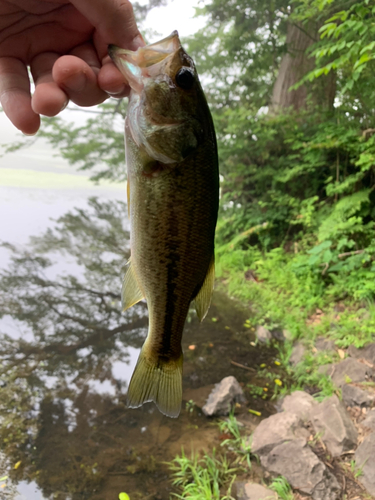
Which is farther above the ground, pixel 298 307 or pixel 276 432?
pixel 298 307

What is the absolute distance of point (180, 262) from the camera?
1.19 meters

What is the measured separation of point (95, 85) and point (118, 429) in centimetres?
313

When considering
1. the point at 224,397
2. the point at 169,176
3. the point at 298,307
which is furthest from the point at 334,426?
the point at 169,176

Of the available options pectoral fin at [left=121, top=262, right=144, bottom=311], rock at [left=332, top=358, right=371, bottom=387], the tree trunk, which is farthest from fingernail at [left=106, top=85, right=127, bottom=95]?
the tree trunk

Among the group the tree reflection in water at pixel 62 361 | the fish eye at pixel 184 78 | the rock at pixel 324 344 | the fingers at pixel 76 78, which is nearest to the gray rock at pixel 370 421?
the rock at pixel 324 344

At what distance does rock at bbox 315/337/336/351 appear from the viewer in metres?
3.94

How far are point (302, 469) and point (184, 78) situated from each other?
9.41 ft

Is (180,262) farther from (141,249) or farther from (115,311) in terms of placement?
(115,311)

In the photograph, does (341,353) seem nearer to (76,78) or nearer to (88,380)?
(88,380)

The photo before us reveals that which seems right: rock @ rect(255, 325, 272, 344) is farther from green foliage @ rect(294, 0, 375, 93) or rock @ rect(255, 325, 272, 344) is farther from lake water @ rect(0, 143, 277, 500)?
green foliage @ rect(294, 0, 375, 93)

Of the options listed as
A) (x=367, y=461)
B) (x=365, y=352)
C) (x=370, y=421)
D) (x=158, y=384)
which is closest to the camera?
(x=158, y=384)

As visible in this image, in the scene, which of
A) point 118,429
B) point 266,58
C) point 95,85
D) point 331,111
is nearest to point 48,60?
point 95,85

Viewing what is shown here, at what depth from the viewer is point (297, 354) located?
416 cm

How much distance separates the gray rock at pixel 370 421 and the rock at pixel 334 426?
104 mm
